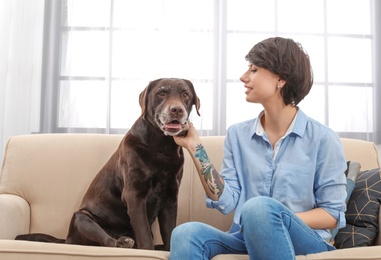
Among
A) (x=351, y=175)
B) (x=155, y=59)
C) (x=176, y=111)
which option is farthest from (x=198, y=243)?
(x=155, y=59)

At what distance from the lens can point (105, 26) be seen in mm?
3256

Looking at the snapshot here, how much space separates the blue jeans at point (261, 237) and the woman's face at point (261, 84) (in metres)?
0.42

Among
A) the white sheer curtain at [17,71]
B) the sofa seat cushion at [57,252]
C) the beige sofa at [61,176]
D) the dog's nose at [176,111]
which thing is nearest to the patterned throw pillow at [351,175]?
the beige sofa at [61,176]

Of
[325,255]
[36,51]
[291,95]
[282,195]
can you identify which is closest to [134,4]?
[36,51]

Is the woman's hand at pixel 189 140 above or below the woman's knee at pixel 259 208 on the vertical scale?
above

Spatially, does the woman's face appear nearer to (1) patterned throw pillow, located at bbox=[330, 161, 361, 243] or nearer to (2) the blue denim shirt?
(2) the blue denim shirt

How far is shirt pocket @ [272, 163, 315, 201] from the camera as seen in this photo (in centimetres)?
150

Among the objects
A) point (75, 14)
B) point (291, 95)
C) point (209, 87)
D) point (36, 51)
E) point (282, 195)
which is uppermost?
point (75, 14)

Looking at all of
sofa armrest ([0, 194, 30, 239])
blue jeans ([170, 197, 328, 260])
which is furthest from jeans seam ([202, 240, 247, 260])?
sofa armrest ([0, 194, 30, 239])

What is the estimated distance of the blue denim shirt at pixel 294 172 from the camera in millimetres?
1481

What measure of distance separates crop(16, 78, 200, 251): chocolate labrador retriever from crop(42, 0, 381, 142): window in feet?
4.51

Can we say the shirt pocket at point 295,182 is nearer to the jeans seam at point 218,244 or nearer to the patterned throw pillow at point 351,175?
the jeans seam at point 218,244

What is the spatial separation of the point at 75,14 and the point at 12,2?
1.44ft

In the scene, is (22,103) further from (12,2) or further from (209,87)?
(209,87)
